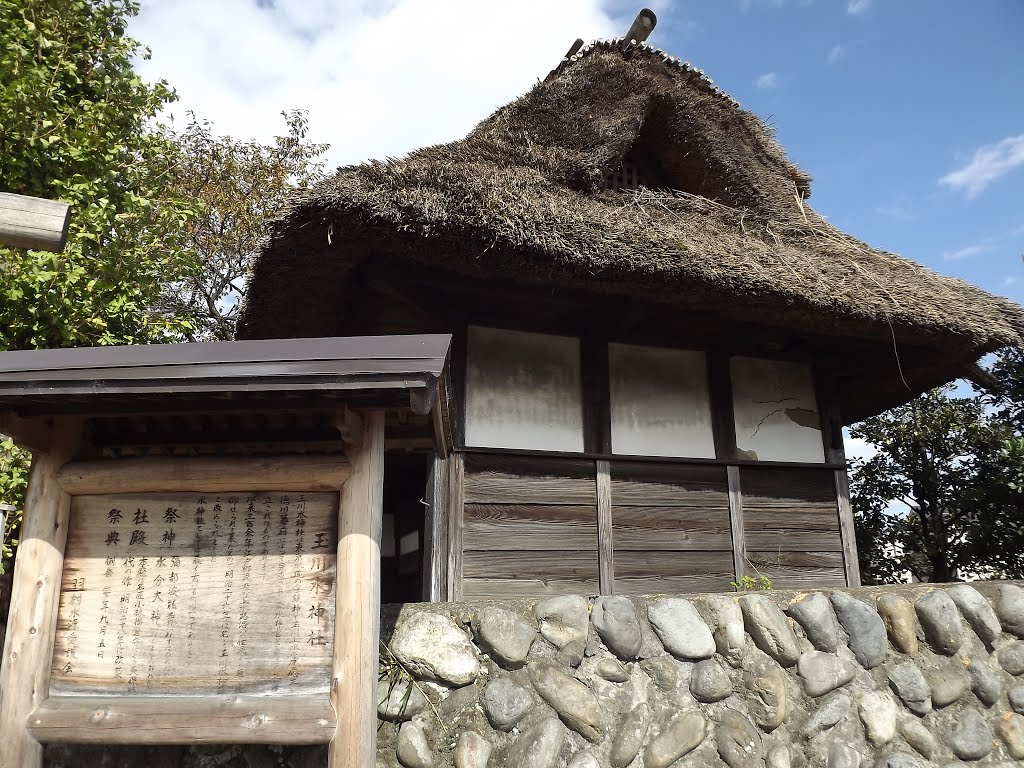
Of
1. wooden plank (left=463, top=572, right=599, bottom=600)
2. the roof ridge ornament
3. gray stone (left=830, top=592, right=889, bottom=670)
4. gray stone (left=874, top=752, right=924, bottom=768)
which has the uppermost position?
the roof ridge ornament

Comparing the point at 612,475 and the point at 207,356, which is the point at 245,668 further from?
the point at 612,475

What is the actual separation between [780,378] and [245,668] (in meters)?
4.53

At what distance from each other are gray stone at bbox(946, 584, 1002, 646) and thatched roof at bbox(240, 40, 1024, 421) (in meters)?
1.65

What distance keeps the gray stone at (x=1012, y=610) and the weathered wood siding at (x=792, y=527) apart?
1.30 metres

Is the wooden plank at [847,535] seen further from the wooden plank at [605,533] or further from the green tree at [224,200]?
the green tree at [224,200]

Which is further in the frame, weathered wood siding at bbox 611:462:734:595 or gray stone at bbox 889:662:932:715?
weathered wood siding at bbox 611:462:734:595

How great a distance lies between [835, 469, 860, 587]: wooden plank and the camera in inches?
203

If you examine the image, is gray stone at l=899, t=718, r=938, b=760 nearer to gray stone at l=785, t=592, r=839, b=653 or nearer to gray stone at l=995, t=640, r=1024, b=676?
gray stone at l=785, t=592, r=839, b=653

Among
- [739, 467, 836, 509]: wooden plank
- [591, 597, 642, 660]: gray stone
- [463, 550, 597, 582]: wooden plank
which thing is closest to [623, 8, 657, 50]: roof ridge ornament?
[739, 467, 836, 509]: wooden plank

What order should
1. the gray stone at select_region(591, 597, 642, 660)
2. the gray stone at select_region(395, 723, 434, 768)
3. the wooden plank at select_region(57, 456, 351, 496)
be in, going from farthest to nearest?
the gray stone at select_region(591, 597, 642, 660) → the gray stone at select_region(395, 723, 434, 768) → the wooden plank at select_region(57, 456, 351, 496)

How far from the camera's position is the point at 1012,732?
3.56 metres

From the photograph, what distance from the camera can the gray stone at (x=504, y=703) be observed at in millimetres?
2799

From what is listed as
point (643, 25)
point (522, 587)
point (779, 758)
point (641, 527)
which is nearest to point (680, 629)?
point (779, 758)

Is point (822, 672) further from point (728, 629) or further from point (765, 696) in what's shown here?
point (728, 629)
